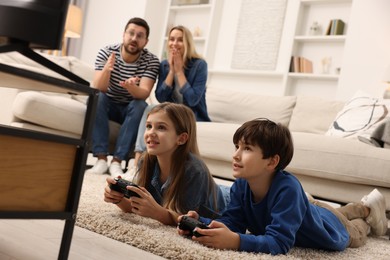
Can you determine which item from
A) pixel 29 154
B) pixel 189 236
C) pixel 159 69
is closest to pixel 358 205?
pixel 189 236

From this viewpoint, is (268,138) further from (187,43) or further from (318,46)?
(318,46)

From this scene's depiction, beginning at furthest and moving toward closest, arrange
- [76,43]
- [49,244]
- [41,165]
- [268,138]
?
[76,43] → [268,138] → [49,244] → [41,165]

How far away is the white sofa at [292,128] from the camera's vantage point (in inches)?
102

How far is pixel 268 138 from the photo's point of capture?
1.46m

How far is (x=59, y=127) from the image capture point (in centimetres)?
308

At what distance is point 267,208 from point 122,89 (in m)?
2.04

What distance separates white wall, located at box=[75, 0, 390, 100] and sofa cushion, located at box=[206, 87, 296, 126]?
3.65 feet

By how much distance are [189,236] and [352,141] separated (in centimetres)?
153

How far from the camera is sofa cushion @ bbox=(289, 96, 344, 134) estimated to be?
3.54m

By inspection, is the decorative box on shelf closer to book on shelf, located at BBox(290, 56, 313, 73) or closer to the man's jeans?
Answer: book on shelf, located at BBox(290, 56, 313, 73)

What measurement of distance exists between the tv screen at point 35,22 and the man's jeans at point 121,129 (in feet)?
7.58

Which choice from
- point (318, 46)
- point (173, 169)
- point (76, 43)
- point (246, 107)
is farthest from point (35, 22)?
point (76, 43)

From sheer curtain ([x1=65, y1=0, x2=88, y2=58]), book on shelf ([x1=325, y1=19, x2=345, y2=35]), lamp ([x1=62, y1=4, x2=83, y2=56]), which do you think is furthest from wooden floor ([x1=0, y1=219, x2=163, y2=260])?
sheer curtain ([x1=65, y1=0, x2=88, y2=58])

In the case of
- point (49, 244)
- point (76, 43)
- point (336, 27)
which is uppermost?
point (336, 27)
